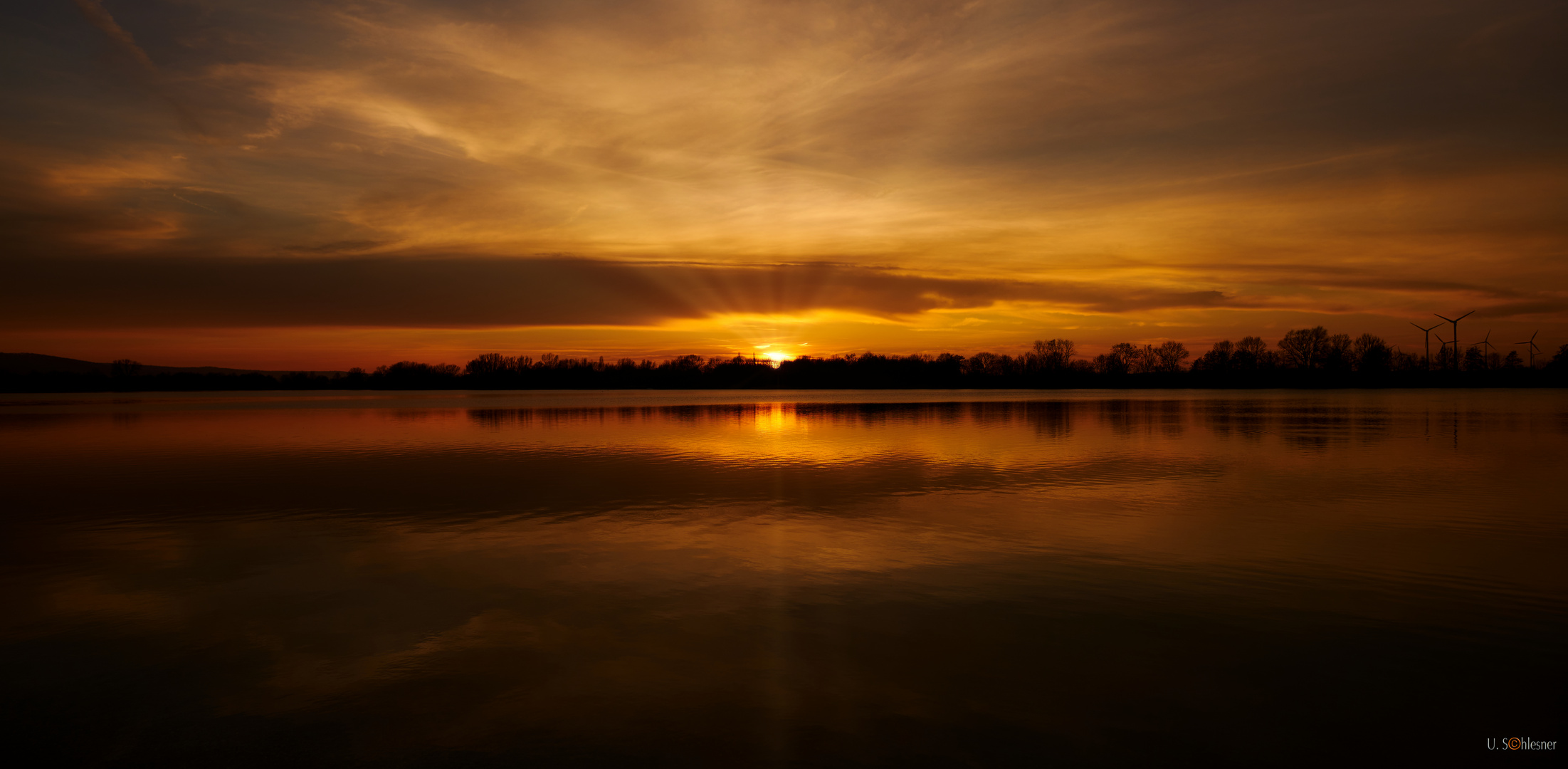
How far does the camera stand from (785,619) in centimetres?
879

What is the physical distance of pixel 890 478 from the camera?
20172mm

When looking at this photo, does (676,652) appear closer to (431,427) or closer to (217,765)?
(217,765)

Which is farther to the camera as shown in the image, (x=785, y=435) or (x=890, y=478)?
(x=785, y=435)

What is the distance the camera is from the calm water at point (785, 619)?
20.1ft

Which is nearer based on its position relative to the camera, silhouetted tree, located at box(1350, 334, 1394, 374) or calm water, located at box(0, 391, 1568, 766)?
calm water, located at box(0, 391, 1568, 766)

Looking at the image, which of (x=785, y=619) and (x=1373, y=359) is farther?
(x=1373, y=359)

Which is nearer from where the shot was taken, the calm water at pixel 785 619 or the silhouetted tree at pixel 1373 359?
the calm water at pixel 785 619

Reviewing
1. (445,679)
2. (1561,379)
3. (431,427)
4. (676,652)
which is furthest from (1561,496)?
(1561,379)

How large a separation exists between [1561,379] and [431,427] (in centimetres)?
19522

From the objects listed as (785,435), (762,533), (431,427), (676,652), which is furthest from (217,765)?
(431,427)

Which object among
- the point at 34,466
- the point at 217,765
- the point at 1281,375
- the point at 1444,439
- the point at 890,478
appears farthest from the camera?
the point at 1281,375

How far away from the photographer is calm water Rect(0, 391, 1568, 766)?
20.1 ft

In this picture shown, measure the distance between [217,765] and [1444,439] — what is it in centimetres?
3791

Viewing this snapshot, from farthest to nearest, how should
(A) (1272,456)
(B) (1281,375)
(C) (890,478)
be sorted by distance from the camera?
(B) (1281,375)
(A) (1272,456)
(C) (890,478)
